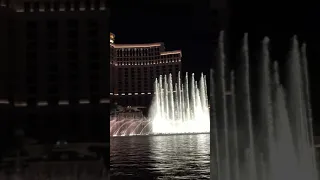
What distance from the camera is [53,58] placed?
14.3 metres

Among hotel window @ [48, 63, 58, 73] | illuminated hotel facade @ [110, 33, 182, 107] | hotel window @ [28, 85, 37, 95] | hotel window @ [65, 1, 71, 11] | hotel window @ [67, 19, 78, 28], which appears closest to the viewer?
hotel window @ [65, 1, 71, 11]

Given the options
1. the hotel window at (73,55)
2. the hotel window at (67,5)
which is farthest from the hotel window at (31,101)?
the hotel window at (67,5)

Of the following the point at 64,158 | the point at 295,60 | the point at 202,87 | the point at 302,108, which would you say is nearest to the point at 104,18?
the point at 64,158

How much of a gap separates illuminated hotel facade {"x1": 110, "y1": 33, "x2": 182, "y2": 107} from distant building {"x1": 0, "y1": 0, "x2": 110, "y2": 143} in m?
53.4

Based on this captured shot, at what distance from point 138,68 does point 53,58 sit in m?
61.7

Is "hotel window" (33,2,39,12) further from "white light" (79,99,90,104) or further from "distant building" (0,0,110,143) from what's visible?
"white light" (79,99,90,104)

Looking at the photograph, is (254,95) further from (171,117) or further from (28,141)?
(171,117)

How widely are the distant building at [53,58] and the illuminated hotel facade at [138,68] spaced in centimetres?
5335

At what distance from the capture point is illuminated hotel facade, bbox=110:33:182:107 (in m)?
71.5

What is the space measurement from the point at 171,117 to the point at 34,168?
34.1 meters

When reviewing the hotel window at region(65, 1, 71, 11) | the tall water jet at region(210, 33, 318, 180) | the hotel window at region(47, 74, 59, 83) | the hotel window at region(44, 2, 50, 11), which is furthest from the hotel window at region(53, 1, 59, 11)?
the tall water jet at region(210, 33, 318, 180)

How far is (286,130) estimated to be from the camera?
481 inches

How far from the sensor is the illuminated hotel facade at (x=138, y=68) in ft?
235

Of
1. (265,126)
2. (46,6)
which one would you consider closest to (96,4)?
(46,6)
